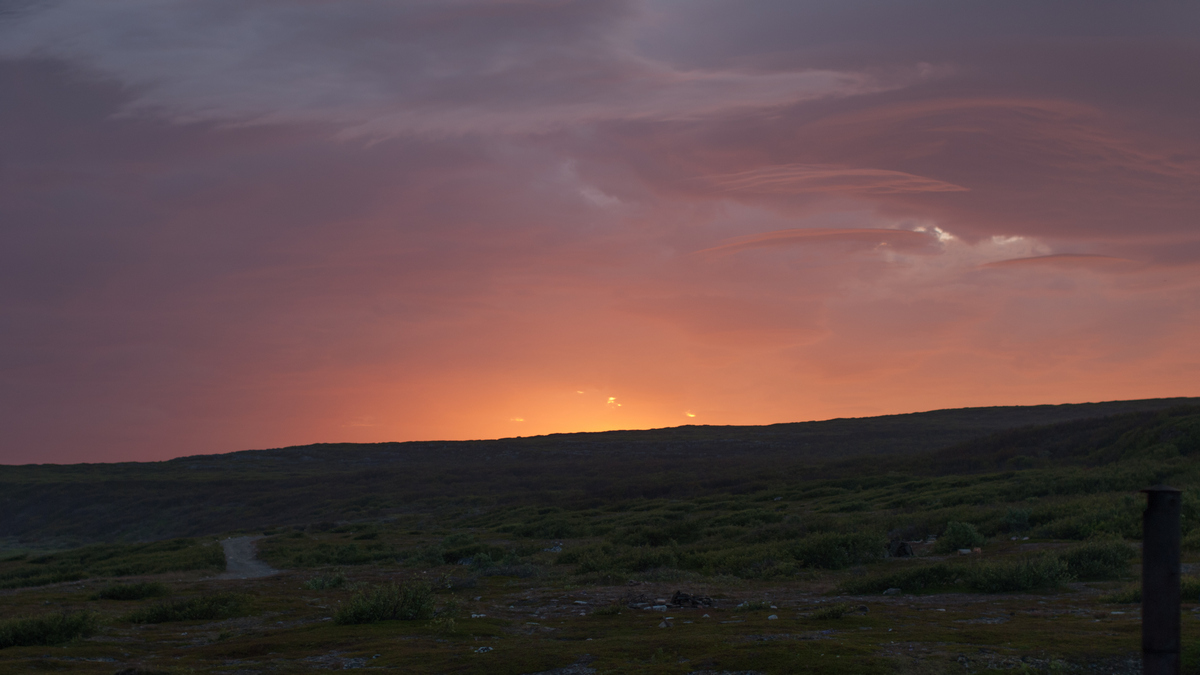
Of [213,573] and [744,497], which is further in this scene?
[744,497]

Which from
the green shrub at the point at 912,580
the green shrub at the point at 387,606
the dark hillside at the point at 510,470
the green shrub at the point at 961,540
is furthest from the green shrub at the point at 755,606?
the dark hillside at the point at 510,470

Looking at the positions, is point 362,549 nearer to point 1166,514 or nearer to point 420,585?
point 420,585

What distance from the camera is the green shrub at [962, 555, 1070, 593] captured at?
14.6 meters

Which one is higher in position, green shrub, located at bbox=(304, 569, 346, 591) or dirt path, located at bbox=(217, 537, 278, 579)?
green shrub, located at bbox=(304, 569, 346, 591)

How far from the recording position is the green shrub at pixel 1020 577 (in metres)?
14.6

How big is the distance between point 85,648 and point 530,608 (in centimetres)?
824

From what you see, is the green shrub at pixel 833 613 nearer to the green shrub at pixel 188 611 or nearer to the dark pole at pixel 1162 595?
the dark pole at pixel 1162 595

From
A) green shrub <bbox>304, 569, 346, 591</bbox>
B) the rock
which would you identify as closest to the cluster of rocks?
the rock

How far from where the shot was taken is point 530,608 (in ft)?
55.0

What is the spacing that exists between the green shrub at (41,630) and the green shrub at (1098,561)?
62.8 ft

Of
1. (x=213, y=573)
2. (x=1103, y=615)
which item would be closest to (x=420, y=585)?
(x=1103, y=615)

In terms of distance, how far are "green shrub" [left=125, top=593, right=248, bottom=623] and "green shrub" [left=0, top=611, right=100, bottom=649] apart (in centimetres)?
356

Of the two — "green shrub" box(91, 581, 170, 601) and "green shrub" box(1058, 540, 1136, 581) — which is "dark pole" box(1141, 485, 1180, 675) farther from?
"green shrub" box(91, 581, 170, 601)

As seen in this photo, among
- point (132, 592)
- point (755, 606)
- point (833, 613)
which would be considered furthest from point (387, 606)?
point (132, 592)
